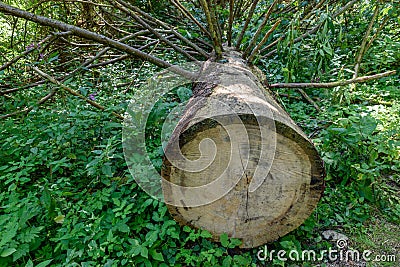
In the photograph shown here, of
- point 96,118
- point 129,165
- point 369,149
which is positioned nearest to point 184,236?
point 129,165

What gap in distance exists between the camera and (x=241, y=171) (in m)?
1.61

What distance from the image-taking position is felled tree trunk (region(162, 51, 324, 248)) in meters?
1.51

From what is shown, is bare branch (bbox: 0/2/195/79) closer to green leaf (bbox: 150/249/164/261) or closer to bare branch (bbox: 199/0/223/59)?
bare branch (bbox: 199/0/223/59)

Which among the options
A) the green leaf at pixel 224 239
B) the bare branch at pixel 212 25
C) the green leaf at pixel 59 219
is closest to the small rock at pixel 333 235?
the green leaf at pixel 224 239

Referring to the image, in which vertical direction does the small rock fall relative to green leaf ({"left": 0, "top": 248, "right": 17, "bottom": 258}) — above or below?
below

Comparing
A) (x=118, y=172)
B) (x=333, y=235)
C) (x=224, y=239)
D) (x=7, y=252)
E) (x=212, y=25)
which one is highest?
(x=212, y=25)

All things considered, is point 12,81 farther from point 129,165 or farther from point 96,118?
point 129,165

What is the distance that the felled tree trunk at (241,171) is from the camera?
1510 millimetres

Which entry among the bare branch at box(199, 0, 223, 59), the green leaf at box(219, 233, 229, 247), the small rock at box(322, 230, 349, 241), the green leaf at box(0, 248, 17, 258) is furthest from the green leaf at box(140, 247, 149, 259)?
the bare branch at box(199, 0, 223, 59)

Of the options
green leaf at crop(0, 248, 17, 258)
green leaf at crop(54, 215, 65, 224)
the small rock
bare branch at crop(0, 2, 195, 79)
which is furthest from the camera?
bare branch at crop(0, 2, 195, 79)

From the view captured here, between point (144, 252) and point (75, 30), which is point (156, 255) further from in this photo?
point (75, 30)

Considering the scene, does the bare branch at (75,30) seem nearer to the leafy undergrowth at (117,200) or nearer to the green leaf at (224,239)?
the leafy undergrowth at (117,200)

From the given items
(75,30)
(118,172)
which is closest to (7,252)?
(118,172)

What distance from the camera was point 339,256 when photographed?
5.79ft
